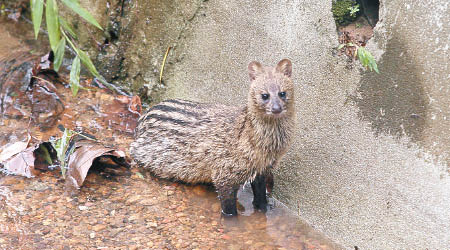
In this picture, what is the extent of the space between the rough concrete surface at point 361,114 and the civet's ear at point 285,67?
203 mm

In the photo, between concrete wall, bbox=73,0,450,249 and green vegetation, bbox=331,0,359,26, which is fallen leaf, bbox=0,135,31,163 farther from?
green vegetation, bbox=331,0,359,26

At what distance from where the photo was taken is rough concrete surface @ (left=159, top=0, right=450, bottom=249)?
3.83m

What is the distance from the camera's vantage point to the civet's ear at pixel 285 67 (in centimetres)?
469

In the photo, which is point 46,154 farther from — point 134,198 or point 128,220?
point 128,220

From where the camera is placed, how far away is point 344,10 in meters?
4.45

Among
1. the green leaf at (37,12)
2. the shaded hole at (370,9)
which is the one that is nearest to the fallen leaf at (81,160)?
the green leaf at (37,12)

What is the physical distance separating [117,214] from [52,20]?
1.85 meters

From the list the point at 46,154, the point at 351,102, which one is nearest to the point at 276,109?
the point at 351,102

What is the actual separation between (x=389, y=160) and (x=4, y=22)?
610cm

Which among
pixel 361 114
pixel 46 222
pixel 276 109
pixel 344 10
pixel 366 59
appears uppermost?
pixel 344 10

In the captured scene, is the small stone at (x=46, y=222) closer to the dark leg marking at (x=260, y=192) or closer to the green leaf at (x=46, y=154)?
the green leaf at (x=46, y=154)

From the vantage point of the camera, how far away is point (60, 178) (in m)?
5.13

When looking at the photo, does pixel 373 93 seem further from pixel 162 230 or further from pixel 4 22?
pixel 4 22

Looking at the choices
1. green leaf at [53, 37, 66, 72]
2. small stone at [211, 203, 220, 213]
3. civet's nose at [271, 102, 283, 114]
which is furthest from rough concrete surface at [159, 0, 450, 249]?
green leaf at [53, 37, 66, 72]
